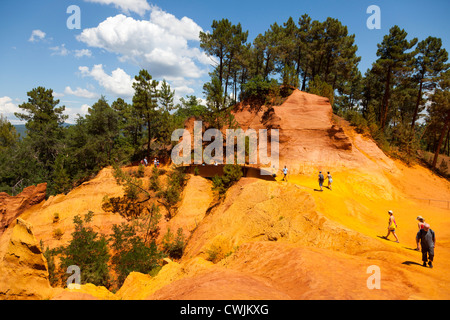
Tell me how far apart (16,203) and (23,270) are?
2271 centimetres

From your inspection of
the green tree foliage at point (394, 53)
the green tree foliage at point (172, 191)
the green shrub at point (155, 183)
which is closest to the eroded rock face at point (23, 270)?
the green tree foliage at point (172, 191)

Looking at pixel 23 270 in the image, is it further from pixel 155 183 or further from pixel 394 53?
pixel 394 53

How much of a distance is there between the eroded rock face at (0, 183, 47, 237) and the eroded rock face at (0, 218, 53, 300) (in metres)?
20.6

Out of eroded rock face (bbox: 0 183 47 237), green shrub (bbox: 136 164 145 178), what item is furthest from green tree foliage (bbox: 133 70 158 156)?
eroded rock face (bbox: 0 183 47 237)

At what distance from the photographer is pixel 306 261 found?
642cm

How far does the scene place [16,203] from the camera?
24.0 meters

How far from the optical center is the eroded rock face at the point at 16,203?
75.2 feet

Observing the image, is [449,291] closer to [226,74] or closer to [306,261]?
[306,261]

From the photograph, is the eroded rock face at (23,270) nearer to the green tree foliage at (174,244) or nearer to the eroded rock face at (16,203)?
the green tree foliage at (174,244)

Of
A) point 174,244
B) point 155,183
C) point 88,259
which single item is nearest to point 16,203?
point 155,183

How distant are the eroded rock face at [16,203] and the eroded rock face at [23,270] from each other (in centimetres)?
2062

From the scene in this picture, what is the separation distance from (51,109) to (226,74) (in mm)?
36200
